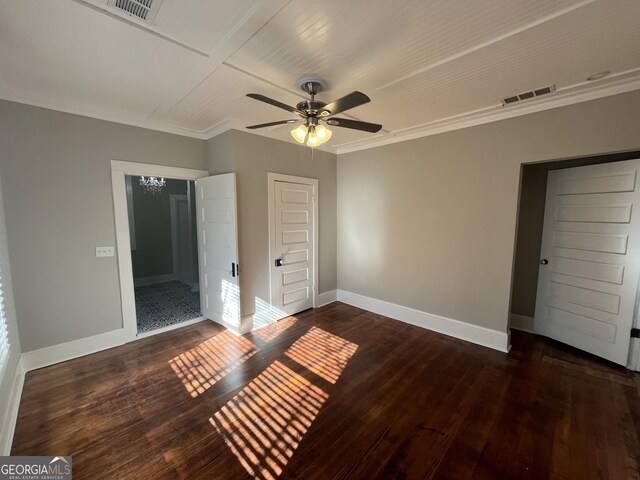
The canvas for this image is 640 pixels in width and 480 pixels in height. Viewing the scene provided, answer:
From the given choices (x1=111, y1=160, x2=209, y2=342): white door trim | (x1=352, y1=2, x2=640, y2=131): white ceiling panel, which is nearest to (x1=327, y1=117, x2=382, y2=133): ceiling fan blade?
(x1=352, y1=2, x2=640, y2=131): white ceiling panel

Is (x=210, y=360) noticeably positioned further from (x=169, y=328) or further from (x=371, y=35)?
(x=371, y=35)

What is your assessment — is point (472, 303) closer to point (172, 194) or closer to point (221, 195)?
point (221, 195)

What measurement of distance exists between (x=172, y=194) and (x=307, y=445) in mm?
5901

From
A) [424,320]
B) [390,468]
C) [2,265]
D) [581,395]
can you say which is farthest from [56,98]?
[581,395]

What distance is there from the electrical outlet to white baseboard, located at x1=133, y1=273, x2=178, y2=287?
9.91ft

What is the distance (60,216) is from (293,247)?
2.68m

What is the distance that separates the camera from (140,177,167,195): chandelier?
5504mm

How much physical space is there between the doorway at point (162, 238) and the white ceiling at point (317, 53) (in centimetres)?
292

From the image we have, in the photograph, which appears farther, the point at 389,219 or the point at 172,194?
the point at 172,194

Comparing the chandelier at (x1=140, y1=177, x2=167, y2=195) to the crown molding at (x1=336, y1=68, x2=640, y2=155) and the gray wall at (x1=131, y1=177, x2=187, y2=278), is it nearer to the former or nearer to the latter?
the gray wall at (x1=131, y1=177, x2=187, y2=278)

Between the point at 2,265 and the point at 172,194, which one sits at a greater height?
the point at 172,194

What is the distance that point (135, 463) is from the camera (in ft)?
5.37

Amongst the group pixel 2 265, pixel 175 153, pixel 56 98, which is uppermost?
pixel 56 98

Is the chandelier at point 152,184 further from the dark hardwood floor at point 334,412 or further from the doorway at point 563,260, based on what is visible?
the doorway at point 563,260
